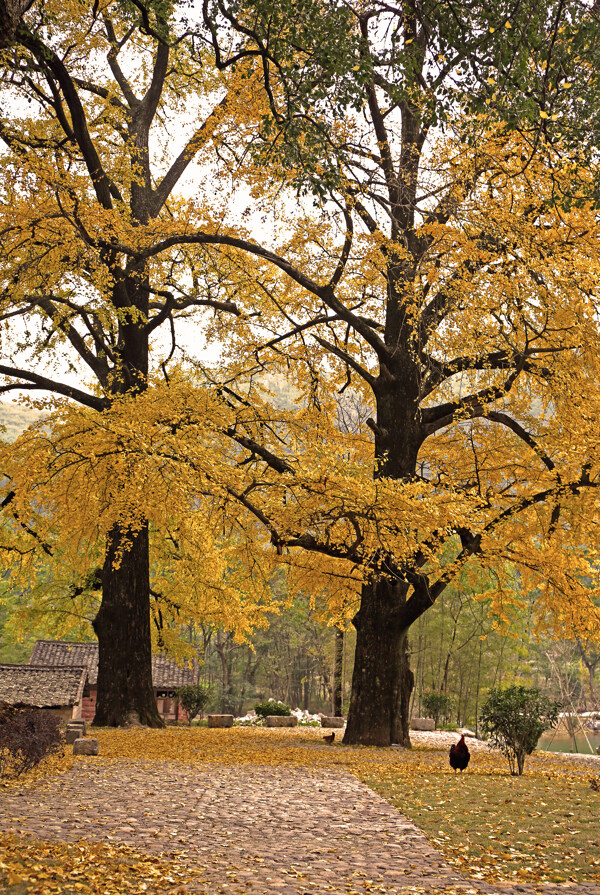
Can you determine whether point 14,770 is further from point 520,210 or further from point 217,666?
point 217,666

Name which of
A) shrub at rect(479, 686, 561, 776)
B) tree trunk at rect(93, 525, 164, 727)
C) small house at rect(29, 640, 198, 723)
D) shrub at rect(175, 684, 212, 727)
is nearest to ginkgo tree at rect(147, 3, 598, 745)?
shrub at rect(479, 686, 561, 776)

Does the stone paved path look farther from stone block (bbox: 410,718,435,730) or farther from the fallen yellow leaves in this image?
stone block (bbox: 410,718,435,730)

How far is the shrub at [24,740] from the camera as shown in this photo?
798cm

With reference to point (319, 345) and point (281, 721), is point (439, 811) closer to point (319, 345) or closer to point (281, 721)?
point (319, 345)

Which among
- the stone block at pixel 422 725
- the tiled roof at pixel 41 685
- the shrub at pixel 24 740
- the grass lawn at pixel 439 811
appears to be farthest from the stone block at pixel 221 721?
the shrub at pixel 24 740

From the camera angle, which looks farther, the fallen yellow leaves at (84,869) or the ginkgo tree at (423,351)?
the ginkgo tree at (423,351)

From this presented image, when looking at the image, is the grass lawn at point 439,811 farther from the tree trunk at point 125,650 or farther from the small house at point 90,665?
the small house at point 90,665

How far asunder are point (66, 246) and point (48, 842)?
9.24 metres

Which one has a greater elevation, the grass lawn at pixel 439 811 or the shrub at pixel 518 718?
the shrub at pixel 518 718

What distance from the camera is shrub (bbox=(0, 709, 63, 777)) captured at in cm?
798

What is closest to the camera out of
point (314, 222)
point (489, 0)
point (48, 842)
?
point (48, 842)

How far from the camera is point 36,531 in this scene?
1591 cm

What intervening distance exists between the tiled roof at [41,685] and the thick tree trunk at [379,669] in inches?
236

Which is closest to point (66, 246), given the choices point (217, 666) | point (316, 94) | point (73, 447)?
point (73, 447)
